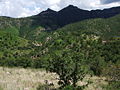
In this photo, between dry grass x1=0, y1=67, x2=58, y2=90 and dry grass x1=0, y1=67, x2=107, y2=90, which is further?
dry grass x1=0, y1=67, x2=107, y2=90

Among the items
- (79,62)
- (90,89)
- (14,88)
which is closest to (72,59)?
(79,62)

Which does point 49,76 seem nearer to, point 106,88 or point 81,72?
point 81,72

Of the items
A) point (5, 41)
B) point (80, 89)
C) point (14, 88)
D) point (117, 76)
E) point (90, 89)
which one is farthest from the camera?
point (5, 41)

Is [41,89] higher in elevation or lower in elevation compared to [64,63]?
lower

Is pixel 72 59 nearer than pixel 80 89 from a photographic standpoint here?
No

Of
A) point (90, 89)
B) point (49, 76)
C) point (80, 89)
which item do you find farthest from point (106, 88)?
point (49, 76)

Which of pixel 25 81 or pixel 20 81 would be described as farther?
pixel 25 81

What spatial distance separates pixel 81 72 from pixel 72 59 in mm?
825

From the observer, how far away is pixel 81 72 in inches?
432

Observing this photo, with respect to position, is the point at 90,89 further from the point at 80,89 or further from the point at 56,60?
the point at 56,60

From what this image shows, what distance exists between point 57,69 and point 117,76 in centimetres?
359

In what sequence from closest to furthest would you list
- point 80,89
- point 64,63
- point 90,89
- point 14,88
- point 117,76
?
point 14,88
point 80,89
point 90,89
point 64,63
point 117,76

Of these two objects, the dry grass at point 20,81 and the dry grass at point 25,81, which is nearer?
the dry grass at point 20,81

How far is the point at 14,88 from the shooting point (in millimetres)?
8320
